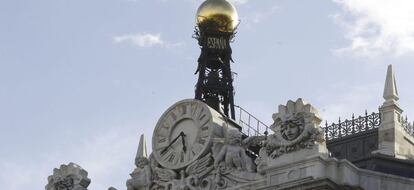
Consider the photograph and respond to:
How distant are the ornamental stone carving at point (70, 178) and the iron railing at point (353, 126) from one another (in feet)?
34.5

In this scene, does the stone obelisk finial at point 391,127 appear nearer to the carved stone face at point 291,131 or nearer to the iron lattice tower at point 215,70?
the carved stone face at point 291,131

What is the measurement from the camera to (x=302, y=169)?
44.8 meters

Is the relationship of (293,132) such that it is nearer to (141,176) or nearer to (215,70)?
(141,176)

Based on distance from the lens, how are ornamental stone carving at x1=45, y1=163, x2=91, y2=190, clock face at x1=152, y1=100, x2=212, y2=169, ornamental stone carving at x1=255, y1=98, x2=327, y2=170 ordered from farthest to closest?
ornamental stone carving at x1=45, y1=163, x2=91, y2=190 < clock face at x1=152, y1=100, x2=212, y2=169 < ornamental stone carving at x1=255, y1=98, x2=327, y2=170

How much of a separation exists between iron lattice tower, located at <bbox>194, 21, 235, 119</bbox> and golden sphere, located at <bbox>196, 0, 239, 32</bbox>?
0.64 feet

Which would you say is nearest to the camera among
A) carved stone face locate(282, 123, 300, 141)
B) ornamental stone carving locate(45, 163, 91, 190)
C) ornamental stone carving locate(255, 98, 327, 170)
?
ornamental stone carving locate(255, 98, 327, 170)

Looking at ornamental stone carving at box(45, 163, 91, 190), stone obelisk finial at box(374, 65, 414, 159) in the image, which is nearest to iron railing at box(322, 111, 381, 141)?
stone obelisk finial at box(374, 65, 414, 159)

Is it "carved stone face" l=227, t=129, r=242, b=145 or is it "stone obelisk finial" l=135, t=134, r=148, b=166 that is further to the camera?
"stone obelisk finial" l=135, t=134, r=148, b=166

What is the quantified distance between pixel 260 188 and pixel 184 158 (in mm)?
4367

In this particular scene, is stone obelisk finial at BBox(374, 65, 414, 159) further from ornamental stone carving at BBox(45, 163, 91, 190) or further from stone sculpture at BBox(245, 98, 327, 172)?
ornamental stone carving at BBox(45, 163, 91, 190)

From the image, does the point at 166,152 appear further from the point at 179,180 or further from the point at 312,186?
the point at 312,186

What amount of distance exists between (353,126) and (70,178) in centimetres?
1215

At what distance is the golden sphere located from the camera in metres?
65.2

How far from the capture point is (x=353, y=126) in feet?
177
